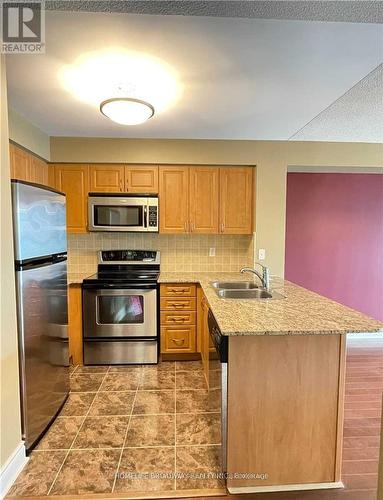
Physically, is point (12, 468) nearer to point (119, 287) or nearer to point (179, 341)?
point (119, 287)

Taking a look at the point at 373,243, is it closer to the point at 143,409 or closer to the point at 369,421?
the point at 369,421

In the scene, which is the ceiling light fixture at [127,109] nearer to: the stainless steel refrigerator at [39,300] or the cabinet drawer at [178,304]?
the stainless steel refrigerator at [39,300]

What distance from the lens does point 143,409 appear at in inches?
91.4

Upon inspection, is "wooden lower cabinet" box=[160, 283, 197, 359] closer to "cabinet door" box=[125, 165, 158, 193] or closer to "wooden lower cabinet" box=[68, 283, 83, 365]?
"wooden lower cabinet" box=[68, 283, 83, 365]

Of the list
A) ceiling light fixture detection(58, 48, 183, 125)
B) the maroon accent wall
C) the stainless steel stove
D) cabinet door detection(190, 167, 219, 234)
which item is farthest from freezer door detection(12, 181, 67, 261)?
the maroon accent wall

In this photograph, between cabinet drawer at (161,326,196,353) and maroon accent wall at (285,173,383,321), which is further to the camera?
maroon accent wall at (285,173,383,321)

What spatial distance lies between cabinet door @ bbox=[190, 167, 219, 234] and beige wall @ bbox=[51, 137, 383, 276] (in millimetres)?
149

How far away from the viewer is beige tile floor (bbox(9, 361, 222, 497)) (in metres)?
1.63

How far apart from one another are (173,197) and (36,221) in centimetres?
177

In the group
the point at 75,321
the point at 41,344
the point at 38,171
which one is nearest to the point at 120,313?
the point at 75,321

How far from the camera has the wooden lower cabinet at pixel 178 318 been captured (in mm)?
3152

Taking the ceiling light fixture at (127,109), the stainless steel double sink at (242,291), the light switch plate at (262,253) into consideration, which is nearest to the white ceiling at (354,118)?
the light switch plate at (262,253)

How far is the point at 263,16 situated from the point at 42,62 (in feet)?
4.34

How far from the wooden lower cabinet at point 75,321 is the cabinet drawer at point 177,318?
2.98 feet
